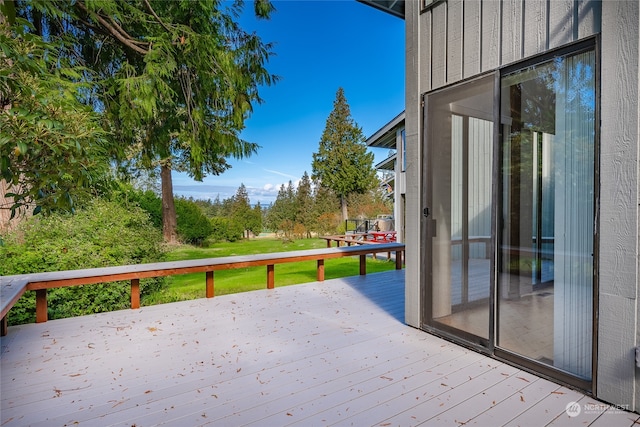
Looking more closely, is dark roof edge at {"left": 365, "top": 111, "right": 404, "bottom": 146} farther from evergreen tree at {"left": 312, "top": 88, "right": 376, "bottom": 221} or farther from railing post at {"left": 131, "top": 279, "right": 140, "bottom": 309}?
evergreen tree at {"left": 312, "top": 88, "right": 376, "bottom": 221}

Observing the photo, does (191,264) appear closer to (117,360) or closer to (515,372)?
(117,360)

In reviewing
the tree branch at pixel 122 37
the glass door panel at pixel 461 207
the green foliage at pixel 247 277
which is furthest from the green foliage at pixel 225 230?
the glass door panel at pixel 461 207

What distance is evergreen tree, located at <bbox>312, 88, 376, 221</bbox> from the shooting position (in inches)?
911

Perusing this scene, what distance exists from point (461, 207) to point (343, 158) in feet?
68.5

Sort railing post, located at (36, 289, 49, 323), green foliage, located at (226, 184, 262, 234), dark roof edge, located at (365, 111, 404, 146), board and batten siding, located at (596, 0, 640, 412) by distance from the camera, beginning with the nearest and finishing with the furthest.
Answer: board and batten siding, located at (596, 0, 640, 412)
railing post, located at (36, 289, 49, 323)
dark roof edge, located at (365, 111, 404, 146)
green foliage, located at (226, 184, 262, 234)

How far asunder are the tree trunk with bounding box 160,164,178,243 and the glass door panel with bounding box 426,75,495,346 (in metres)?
9.86

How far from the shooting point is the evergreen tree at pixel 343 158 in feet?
75.9

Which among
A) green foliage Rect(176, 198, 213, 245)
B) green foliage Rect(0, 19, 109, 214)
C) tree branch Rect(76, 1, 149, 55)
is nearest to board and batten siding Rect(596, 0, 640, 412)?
green foliage Rect(0, 19, 109, 214)

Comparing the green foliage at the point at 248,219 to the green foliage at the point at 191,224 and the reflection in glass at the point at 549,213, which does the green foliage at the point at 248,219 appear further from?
the reflection in glass at the point at 549,213

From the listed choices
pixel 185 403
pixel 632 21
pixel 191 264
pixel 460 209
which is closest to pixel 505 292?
pixel 460 209

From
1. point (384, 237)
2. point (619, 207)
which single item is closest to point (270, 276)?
point (619, 207)

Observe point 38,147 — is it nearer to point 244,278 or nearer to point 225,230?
point 244,278

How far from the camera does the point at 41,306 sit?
3.53 meters

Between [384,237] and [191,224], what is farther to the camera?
[191,224]
